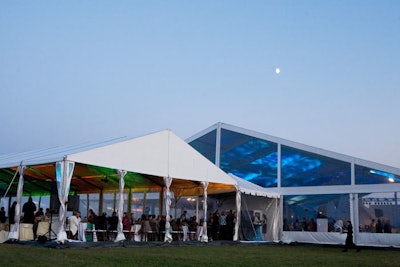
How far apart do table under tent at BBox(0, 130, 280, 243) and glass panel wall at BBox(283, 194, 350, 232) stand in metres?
3.60

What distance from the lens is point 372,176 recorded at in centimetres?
1758

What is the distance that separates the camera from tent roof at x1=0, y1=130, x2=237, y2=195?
1209 centimetres

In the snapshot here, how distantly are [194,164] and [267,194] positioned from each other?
5033 mm

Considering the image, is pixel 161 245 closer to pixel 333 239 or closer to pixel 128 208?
pixel 128 208

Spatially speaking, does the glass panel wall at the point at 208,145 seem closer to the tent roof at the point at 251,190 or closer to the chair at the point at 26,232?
the tent roof at the point at 251,190

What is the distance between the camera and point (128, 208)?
59.3 ft

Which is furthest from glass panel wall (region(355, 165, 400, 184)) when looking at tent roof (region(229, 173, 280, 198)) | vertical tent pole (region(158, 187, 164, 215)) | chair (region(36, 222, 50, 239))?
chair (region(36, 222, 50, 239))

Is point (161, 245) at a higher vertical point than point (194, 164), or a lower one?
lower

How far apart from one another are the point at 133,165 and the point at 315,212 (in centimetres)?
857

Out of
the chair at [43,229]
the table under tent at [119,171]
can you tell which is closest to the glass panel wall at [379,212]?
the table under tent at [119,171]

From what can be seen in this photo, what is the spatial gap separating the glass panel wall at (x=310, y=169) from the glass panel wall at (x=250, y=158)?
51cm

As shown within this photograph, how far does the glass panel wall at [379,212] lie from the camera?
17.1 metres

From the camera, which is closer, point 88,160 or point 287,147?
point 88,160

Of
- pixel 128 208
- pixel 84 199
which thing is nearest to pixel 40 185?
pixel 84 199
